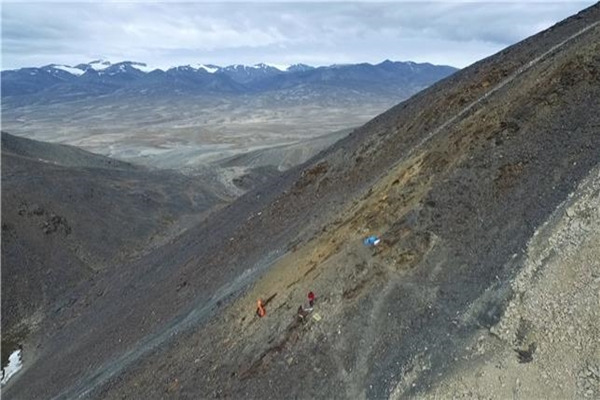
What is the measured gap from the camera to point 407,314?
12.8 meters

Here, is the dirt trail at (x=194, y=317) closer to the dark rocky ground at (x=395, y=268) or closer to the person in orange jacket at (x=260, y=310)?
the dark rocky ground at (x=395, y=268)

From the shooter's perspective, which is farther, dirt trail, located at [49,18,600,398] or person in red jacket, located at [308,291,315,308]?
dirt trail, located at [49,18,600,398]

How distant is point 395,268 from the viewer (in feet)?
46.2

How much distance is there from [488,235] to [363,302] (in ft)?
10.9

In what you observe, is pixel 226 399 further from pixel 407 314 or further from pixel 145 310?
pixel 145 310

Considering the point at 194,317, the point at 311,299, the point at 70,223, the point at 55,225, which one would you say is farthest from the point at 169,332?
the point at 70,223

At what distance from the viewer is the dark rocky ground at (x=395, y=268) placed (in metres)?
12.3

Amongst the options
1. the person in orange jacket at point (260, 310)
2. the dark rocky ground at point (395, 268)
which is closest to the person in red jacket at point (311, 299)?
the dark rocky ground at point (395, 268)

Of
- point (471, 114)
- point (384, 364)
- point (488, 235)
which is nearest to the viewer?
point (384, 364)

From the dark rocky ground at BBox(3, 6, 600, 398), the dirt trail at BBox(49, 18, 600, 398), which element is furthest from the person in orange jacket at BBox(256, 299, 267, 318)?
the dirt trail at BBox(49, 18, 600, 398)

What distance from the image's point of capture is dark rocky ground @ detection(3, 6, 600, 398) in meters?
12.3

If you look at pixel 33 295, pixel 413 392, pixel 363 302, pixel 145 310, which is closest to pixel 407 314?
pixel 363 302

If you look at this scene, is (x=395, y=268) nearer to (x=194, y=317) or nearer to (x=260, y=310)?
(x=260, y=310)

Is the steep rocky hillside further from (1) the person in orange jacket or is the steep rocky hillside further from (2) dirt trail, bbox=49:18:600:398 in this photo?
(1) the person in orange jacket
